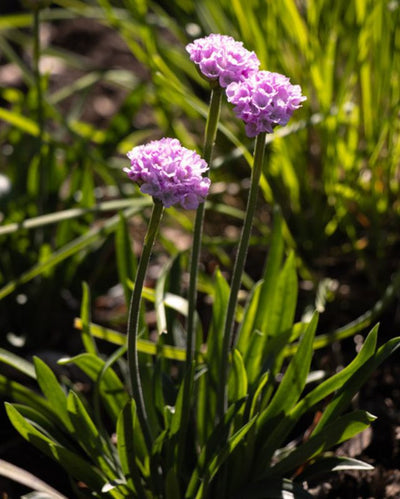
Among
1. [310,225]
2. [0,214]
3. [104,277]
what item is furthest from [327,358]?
[0,214]

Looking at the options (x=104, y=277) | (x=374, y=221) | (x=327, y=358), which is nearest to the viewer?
(x=327, y=358)

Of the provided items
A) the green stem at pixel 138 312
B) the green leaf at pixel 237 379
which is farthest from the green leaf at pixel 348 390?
the green stem at pixel 138 312

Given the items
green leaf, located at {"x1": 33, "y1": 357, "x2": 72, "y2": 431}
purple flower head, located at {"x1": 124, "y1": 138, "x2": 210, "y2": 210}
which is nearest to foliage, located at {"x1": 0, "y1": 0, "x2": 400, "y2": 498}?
green leaf, located at {"x1": 33, "y1": 357, "x2": 72, "y2": 431}

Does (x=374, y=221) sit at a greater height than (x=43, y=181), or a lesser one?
lesser

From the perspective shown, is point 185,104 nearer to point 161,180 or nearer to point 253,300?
point 253,300

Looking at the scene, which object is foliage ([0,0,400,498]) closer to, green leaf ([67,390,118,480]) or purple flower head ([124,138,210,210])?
green leaf ([67,390,118,480])

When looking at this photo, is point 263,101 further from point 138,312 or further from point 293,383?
point 293,383

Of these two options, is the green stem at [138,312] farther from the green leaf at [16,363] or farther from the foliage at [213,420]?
the green leaf at [16,363]
